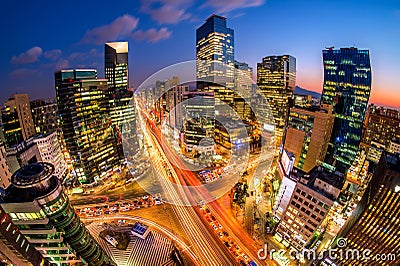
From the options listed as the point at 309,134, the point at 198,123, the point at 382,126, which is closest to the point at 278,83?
the point at 382,126

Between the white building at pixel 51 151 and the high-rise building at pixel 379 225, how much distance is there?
111 feet

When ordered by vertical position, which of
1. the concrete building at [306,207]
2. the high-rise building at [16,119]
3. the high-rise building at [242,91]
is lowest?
the concrete building at [306,207]

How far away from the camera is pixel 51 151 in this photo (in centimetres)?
2730

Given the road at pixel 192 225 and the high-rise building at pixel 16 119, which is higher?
the high-rise building at pixel 16 119

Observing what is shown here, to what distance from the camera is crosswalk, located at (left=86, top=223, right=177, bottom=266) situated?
15910 millimetres

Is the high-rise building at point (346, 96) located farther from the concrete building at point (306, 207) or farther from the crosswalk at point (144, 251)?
the crosswalk at point (144, 251)

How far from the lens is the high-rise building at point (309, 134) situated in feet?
95.0

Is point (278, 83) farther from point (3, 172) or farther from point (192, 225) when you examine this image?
point (3, 172)

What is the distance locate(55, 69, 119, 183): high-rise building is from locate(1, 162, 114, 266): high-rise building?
15.8m

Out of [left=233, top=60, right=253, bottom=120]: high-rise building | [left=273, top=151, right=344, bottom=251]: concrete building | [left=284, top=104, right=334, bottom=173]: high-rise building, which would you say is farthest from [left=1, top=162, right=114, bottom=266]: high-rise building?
[left=233, top=60, right=253, bottom=120]: high-rise building

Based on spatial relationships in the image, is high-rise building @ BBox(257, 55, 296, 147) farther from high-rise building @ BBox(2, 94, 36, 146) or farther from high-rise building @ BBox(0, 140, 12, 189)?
high-rise building @ BBox(2, 94, 36, 146)

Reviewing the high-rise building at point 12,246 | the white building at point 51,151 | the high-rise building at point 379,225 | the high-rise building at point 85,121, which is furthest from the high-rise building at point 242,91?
the high-rise building at point 12,246

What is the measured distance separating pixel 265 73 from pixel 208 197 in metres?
56.7

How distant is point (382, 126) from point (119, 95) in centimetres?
4734
